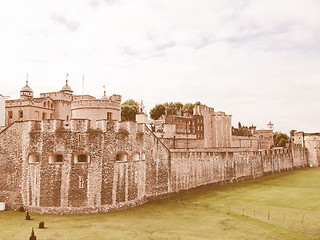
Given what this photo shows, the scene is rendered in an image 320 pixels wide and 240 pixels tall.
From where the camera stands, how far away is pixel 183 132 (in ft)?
224

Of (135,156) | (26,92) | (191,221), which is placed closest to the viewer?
(191,221)

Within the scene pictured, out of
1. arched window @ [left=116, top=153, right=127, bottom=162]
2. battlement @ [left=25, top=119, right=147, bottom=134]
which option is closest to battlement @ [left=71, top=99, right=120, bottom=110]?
battlement @ [left=25, top=119, right=147, bottom=134]

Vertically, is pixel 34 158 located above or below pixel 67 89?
below

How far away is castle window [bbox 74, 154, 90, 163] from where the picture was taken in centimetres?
2747

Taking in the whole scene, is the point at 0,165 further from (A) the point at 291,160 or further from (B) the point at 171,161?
(A) the point at 291,160

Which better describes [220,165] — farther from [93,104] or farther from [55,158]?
[55,158]

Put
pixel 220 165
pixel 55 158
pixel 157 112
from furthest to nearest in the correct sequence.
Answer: pixel 157 112 → pixel 220 165 → pixel 55 158

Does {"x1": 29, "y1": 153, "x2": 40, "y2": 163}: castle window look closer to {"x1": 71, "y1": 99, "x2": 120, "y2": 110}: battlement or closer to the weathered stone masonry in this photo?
the weathered stone masonry

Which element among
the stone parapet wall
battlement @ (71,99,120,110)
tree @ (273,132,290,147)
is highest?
battlement @ (71,99,120,110)

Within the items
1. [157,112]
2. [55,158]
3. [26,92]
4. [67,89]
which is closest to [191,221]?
[55,158]

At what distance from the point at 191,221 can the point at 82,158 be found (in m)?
13.1

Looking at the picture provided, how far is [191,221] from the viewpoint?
25.6 m

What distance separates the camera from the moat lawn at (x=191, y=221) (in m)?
21.2

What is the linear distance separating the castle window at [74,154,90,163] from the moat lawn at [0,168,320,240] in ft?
18.1
